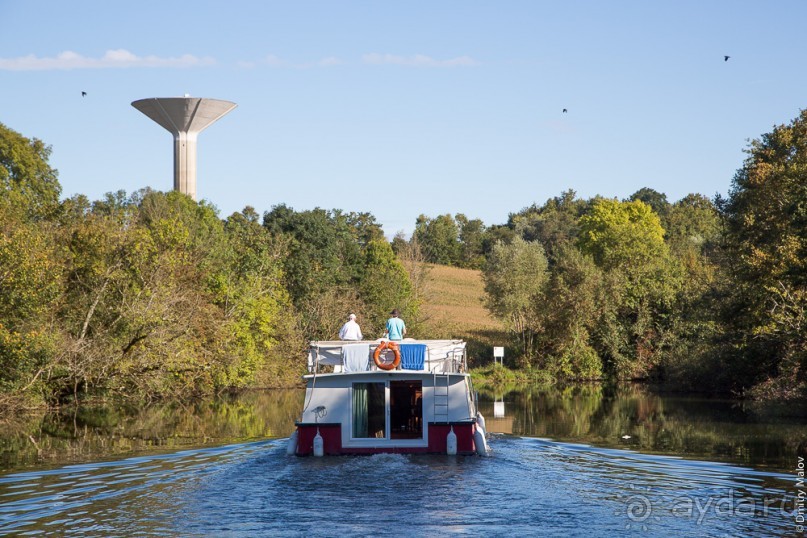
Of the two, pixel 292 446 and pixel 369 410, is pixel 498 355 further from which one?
pixel 292 446

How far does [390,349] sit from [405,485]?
15.7ft

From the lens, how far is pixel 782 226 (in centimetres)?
4041

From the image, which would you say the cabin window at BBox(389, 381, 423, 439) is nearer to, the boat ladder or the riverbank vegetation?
the boat ladder

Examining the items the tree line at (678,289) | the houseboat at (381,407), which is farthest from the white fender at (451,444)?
the tree line at (678,289)

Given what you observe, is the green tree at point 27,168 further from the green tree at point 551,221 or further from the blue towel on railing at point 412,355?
Answer: the green tree at point 551,221

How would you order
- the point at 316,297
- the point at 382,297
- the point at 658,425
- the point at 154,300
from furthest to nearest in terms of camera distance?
the point at 382,297
the point at 316,297
the point at 154,300
the point at 658,425

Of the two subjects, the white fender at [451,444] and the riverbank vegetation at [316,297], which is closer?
the white fender at [451,444]

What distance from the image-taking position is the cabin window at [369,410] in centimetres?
2305

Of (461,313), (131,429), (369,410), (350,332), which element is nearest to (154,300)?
(131,429)

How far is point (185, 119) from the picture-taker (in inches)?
3494

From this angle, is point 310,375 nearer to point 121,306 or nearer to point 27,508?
point 27,508

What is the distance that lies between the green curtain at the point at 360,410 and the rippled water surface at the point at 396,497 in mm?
1056

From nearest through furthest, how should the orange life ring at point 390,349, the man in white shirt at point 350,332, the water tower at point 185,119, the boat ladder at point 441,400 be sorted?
the orange life ring at point 390,349 < the boat ladder at point 441,400 < the man in white shirt at point 350,332 < the water tower at point 185,119

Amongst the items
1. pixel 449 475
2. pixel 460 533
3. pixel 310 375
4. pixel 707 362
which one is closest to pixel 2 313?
pixel 310 375
